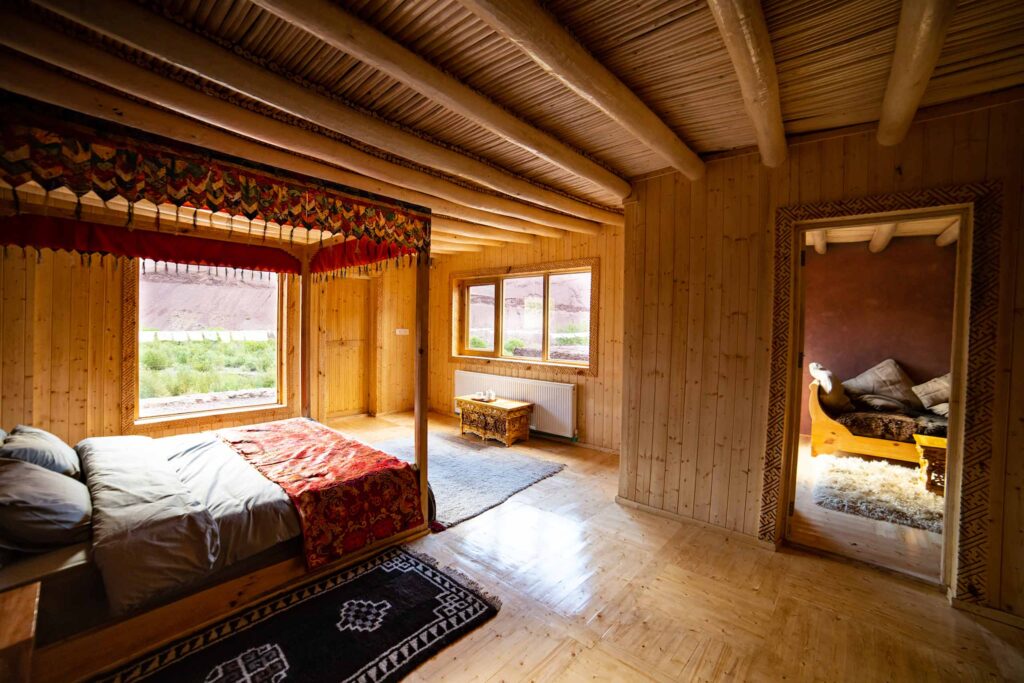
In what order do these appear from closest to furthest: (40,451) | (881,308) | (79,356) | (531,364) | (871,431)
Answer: (40,451) → (79,356) → (871,431) → (881,308) → (531,364)

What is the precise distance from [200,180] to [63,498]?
156 centimetres

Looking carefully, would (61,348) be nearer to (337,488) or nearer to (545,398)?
(337,488)

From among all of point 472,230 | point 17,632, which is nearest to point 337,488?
point 17,632

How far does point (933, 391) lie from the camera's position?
180 inches

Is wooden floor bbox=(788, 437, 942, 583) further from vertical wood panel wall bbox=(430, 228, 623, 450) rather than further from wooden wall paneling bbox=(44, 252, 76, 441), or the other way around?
wooden wall paneling bbox=(44, 252, 76, 441)

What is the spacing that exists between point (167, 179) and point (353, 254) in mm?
1888

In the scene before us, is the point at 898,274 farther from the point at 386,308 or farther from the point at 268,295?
the point at 268,295

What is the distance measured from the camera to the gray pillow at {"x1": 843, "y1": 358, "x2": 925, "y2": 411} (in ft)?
15.5

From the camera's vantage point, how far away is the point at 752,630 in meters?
2.04

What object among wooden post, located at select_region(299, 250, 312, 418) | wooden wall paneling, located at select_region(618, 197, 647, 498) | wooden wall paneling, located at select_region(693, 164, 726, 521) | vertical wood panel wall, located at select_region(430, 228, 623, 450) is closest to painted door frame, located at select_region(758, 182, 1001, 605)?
wooden wall paneling, located at select_region(693, 164, 726, 521)

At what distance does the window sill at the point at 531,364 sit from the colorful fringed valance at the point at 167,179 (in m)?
3.00

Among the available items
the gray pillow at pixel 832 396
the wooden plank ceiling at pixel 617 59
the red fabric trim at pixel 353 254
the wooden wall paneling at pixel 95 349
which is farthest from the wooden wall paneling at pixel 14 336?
the gray pillow at pixel 832 396

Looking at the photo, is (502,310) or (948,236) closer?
(948,236)

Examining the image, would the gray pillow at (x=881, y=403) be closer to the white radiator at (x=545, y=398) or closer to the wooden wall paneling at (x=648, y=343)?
the wooden wall paneling at (x=648, y=343)
